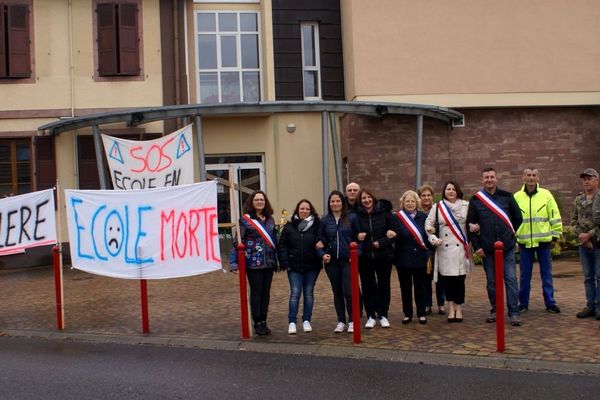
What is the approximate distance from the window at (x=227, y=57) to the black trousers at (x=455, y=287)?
38.8 ft

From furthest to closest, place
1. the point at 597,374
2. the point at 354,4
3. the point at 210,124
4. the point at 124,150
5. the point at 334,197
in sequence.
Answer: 1. the point at 210,124
2. the point at 354,4
3. the point at 124,150
4. the point at 334,197
5. the point at 597,374

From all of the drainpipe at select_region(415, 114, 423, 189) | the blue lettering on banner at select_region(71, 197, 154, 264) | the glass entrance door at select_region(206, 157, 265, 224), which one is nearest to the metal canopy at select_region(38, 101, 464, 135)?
the drainpipe at select_region(415, 114, 423, 189)

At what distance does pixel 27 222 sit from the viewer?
934 cm

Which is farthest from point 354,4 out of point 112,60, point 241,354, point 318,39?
point 241,354

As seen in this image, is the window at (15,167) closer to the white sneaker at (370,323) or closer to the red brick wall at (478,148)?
the red brick wall at (478,148)

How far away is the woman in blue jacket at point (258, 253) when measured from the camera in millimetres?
7805

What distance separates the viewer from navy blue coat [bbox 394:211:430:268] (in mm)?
8070

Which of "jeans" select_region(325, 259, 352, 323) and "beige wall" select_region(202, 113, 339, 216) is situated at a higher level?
"beige wall" select_region(202, 113, 339, 216)

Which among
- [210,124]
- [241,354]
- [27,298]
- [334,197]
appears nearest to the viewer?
[241,354]

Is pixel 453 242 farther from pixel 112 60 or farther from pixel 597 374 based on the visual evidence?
pixel 112 60

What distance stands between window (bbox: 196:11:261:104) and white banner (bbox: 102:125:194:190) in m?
3.79

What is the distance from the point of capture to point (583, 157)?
59.8ft

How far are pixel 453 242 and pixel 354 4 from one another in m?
10.8

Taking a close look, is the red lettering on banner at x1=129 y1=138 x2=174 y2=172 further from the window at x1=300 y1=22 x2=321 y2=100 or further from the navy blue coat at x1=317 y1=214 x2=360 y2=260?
the navy blue coat at x1=317 y1=214 x2=360 y2=260
